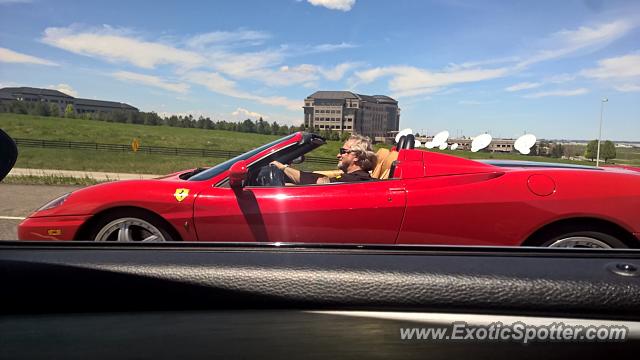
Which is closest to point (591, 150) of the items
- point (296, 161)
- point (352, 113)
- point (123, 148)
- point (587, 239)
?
point (352, 113)

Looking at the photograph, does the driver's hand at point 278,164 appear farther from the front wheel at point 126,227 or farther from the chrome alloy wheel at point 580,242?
the chrome alloy wheel at point 580,242

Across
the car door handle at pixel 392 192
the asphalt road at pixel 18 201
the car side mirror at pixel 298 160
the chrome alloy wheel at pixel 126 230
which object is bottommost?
the asphalt road at pixel 18 201

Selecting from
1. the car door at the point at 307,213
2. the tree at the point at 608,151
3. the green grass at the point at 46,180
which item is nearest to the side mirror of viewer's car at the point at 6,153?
the car door at the point at 307,213

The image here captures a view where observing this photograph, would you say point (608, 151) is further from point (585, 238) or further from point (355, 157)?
point (355, 157)

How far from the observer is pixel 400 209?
A: 125 inches

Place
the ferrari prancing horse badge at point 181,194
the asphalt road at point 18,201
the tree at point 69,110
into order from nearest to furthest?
the ferrari prancing horse badge at point 181,194
the tree at point 69,110
the asphalt road at point 18,201

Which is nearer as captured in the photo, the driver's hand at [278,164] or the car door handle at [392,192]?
the car door handle at [392,192]

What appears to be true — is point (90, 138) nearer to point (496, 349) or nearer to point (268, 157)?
point (268, 157)

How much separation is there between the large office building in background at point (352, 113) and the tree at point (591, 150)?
11.7 metres

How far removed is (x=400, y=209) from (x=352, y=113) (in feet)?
5.07

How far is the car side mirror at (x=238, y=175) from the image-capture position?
3.36 metres

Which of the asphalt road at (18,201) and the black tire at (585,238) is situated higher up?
the black tire at (585,238)

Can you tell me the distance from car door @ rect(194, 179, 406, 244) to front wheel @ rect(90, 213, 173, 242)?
0.42 m

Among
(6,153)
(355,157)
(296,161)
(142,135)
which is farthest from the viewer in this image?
(142,135)
